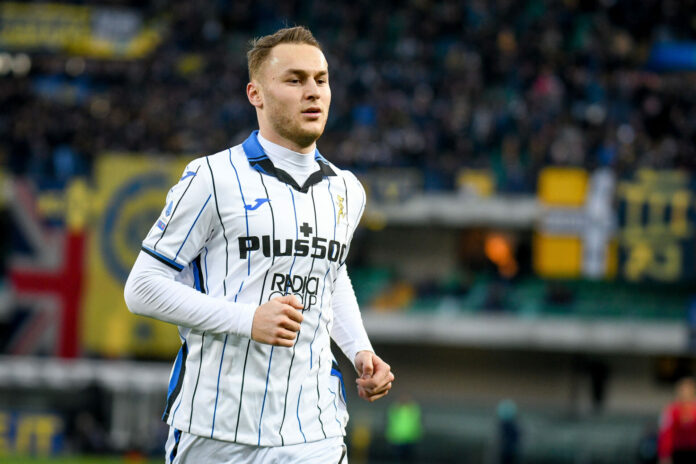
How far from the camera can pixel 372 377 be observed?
3652 mm

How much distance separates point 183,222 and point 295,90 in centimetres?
53

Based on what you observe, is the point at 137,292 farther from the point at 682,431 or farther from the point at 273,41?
the point at 682,431

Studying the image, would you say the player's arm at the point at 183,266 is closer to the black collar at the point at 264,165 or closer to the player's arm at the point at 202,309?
the player's arm at the point at 202,309

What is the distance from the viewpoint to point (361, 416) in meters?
21.6

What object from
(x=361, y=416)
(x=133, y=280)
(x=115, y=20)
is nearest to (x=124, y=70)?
(x=115, y=20)

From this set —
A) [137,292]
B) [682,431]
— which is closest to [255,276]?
[137,292]

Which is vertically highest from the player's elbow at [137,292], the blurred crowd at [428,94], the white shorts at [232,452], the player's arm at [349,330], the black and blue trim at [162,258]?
the blurred crowd at [428,94]

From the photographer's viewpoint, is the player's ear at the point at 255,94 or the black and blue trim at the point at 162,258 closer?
the black and blue trim at the point at 162,258

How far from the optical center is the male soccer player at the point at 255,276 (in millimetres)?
3404

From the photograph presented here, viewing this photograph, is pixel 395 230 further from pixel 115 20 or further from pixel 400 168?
pixel 115 20

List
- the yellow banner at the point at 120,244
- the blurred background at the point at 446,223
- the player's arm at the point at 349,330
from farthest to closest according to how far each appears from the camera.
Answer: the yellow banner at the point at 120,244, the blurred background at the point at 446,223, the player's arm at the point at 349,330

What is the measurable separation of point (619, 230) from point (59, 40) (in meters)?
16.0

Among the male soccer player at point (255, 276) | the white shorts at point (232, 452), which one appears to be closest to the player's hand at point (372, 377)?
the male soccer player at point (255, 276)

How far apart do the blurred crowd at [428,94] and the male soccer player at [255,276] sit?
1836 cm
